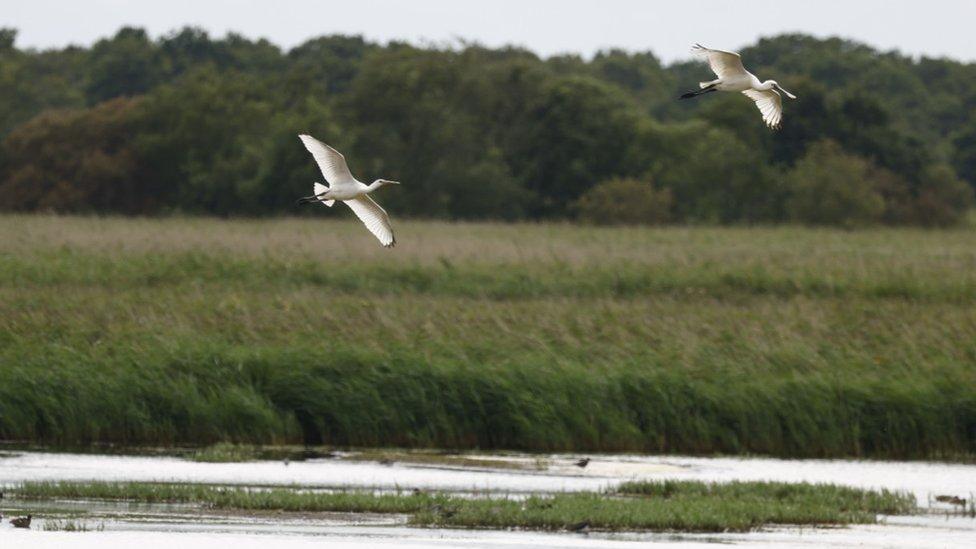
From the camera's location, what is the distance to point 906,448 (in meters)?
23.0

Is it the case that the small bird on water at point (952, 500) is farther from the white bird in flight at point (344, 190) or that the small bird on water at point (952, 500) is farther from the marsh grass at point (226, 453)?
the marsh grass at point (226, 453)

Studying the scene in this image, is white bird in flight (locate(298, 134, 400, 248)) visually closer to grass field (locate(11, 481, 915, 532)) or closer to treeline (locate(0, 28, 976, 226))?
grass field (locate(11, 481, 915, 532))

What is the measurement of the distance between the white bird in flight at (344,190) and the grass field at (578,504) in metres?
3.15

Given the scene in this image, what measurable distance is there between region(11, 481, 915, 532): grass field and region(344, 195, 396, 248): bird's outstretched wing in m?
3.11

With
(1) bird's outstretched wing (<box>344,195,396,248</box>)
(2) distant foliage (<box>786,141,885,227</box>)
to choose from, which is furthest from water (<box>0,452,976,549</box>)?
(2) distant foliage (<box>786,141,885,227</box>)

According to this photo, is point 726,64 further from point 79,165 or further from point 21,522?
point 79,165

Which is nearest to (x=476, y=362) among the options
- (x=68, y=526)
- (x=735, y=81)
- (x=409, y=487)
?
(x=409, y=487)

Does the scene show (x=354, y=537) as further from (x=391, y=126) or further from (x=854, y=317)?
(x=391, y=126)

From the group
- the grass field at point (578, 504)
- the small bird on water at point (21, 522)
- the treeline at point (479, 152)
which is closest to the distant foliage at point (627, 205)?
the treeline at point (479, 152)

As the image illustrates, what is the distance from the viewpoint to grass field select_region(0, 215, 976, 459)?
22.7m

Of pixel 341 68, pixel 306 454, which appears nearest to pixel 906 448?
pixel 306 454

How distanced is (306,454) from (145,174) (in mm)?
48228

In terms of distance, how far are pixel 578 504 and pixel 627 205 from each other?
47.4 meters

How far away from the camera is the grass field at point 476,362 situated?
22703 mm
